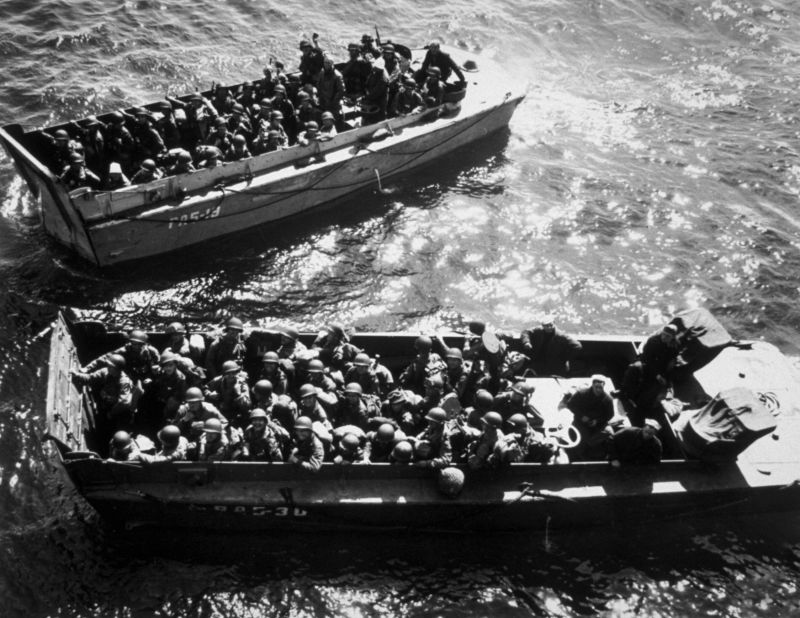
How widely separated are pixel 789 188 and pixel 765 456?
10298 mm

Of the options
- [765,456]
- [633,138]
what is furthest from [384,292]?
[633,138]

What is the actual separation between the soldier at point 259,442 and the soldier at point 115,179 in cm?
610

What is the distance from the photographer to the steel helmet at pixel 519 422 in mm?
9156

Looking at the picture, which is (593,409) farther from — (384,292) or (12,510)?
(12,510)

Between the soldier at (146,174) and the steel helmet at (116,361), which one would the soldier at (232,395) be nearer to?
the steel helmet at (116,361)

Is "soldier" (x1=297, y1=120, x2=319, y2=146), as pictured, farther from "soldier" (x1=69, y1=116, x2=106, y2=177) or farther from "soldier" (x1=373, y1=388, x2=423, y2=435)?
"soldier" (x1=373, y1=388, x2=423, y2=435)

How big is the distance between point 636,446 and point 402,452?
3393 mm

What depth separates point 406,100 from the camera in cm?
1577

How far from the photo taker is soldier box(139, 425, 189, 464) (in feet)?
26.9

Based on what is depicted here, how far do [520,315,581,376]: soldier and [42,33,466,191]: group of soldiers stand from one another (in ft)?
21.9

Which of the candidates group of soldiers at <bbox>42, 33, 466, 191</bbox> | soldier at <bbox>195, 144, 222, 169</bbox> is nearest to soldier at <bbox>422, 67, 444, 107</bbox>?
group of soldiers at <bbox>42, 33, 466, 191</bbox>

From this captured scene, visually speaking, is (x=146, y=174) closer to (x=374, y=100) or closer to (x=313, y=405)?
(x=374, y=100)

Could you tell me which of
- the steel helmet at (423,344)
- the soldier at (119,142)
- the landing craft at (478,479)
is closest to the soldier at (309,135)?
the soldier at (119,142)

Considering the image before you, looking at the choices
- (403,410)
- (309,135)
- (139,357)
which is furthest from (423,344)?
(309,135)
